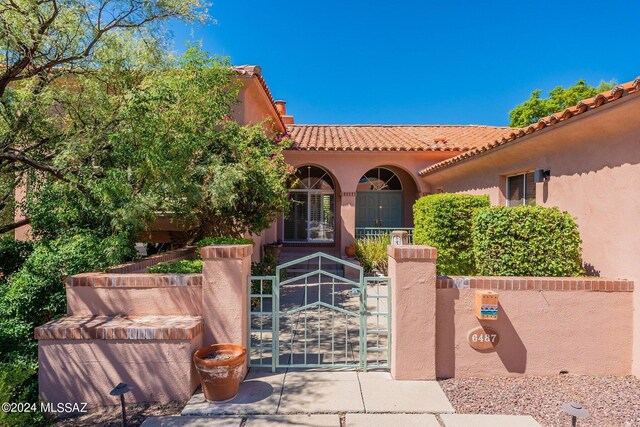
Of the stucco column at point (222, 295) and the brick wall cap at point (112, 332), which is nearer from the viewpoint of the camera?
the brick wall cap at point (112, 332)

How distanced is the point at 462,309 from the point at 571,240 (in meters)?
2.18

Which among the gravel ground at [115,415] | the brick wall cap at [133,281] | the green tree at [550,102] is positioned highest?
the green tree at [550,102]

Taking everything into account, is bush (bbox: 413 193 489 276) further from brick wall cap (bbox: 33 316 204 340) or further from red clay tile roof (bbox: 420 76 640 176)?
brick wall cap (bbox: 33 316 204 340)

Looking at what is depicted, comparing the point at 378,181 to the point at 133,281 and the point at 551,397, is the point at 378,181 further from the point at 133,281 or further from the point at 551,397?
the point at 133,281

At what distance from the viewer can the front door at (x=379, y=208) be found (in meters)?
16.0

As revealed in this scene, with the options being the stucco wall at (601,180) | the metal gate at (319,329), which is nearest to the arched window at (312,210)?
the metal gate at (319,329)

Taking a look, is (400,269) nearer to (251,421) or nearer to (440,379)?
(440,379)

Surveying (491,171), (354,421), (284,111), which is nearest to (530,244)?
(354,421)

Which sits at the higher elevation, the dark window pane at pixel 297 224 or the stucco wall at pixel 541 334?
the dark window pane at pixel 297 224

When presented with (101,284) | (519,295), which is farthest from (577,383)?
(101,284)

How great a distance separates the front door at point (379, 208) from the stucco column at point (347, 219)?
100 inches

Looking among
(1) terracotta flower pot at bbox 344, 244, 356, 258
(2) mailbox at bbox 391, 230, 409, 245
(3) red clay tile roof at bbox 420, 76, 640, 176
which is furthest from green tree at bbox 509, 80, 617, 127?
(3) red clay tile roof at bbox 420, 76, 640, 176

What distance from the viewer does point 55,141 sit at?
729 centimetres

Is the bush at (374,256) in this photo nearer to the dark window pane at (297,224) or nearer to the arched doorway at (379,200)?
the arched doorway at (379,200)
